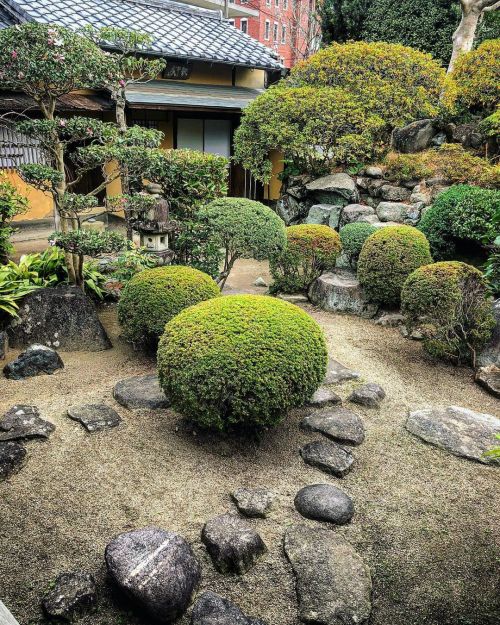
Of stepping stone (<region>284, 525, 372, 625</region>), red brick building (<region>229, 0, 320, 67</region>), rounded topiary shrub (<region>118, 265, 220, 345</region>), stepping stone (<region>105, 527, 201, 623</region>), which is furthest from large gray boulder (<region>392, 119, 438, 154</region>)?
red brick building (<region>229, 0, 320, 67</region>)

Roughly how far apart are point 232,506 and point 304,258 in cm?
571

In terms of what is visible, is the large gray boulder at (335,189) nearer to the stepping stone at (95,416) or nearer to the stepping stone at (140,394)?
the stepping stone at (140,394)

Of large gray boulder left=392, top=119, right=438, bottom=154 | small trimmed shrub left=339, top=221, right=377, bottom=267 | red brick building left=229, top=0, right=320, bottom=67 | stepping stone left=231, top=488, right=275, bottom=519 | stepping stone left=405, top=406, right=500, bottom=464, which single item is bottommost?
stepping stone left=231, top=488, right=275, bottom=519

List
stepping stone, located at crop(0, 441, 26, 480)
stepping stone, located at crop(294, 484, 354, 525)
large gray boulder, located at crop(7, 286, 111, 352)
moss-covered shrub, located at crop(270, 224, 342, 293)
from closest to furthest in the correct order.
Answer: stepping stone, located at crop(294, 484, 354, 525), stepping stone, located at crop(0, 441, 26, 480), large gray boulder, located at crop(7, 286, 111, 352), moss-covered shrub, located at crop(270, 224, 342, 293)

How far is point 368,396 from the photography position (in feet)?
18.5

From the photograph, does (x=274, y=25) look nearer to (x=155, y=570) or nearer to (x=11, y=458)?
(x=11, y=458)

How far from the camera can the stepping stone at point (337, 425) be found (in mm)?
4910

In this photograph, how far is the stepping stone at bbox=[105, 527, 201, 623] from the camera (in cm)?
304

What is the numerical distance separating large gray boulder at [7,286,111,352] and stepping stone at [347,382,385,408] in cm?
329

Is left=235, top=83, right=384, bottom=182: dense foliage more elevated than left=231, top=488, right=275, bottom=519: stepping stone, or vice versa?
left=235, top=83, right=384, bottom=182: dense foliage

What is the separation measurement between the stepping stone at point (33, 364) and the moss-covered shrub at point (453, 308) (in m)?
4.52

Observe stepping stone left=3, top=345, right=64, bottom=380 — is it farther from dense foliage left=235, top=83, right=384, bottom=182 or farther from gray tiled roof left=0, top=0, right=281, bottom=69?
gray tiled roof left=0, top=0, right=281, bottom=69

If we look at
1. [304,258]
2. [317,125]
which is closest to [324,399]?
[304,258]

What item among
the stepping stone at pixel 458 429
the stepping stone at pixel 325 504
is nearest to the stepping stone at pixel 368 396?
the stepping stone at pixel 458 429
